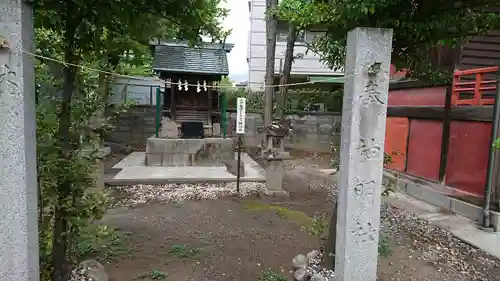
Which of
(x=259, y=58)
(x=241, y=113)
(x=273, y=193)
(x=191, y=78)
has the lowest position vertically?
(x=273, y=193)

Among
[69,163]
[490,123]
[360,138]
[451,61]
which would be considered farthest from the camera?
[451,61]

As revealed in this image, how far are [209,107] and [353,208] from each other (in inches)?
Answer: 391

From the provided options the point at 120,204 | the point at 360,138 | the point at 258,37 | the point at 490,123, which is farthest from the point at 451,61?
the point at 258,37

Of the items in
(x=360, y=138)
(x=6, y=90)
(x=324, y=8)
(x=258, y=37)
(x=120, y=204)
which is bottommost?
(x=120, y=204)

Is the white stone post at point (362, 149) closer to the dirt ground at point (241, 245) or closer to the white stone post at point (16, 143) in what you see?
the dirt ground at point (241, 245)

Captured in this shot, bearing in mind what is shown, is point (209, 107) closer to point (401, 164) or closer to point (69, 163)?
point (401, 164)

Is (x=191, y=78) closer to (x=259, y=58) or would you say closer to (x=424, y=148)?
(x=259, y=58)

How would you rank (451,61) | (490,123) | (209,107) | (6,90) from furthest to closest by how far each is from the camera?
(209,107) < (451,61) < (490,123) < (6,90)

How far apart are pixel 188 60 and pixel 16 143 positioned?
978 centimetres

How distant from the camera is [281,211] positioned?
6699 mm

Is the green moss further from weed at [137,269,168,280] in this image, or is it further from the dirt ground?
weed at [137,269,168,280]

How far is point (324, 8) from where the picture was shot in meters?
3.42

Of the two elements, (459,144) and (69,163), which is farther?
(459,144)

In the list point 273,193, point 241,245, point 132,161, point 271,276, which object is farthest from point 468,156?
point 132,161
